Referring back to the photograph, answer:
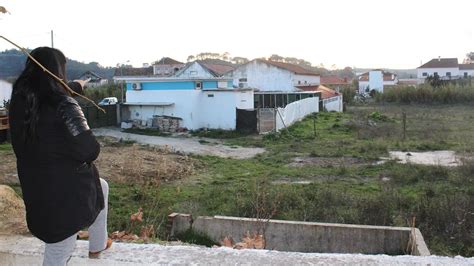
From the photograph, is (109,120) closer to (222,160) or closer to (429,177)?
(222,160)

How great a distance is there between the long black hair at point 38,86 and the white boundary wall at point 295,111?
22388 millimetres

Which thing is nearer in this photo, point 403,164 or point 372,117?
point 403,164

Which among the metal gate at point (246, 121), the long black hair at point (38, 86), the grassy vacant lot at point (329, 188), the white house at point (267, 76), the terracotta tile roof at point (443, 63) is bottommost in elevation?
the grassy vacant lot at point (329, 188)

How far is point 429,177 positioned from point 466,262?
33.8ft

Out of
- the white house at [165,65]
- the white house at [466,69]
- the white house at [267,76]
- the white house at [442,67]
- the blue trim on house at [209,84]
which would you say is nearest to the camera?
the blue trim on house at [209,84]

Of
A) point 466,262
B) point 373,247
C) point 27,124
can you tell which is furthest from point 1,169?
point 466,262

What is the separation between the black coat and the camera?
224 centimetres

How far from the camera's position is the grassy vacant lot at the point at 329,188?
7797 mm

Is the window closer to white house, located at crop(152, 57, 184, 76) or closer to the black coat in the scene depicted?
the black coat

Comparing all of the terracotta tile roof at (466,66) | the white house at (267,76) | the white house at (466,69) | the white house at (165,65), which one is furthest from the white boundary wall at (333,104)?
the terracotta tile roof at (466,66)

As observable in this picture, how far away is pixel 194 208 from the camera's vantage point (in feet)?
29.2

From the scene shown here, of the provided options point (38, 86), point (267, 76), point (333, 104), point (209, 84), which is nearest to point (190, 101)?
point (209, 84)

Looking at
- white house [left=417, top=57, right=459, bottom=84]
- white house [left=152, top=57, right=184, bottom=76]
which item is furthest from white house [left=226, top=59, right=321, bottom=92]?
white house [left=417, top=57, right=459, bottom=84]

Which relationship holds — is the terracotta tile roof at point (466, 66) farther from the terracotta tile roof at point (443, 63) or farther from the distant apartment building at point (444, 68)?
the terracotta tile roof at point (443, 63)
